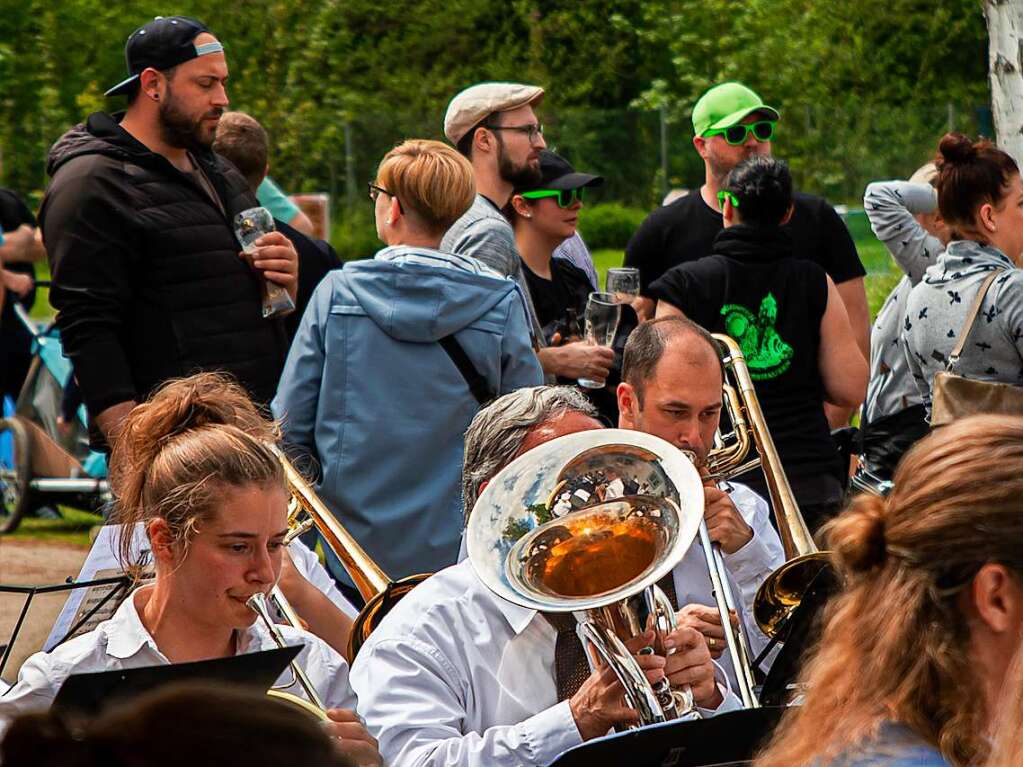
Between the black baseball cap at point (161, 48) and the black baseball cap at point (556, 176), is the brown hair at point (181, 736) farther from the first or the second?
the black baseball cap at point (556, 176)

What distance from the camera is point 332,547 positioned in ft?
11.8

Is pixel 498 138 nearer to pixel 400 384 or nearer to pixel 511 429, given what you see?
pixel 400 384

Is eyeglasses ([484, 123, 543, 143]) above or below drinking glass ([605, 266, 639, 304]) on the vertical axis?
above

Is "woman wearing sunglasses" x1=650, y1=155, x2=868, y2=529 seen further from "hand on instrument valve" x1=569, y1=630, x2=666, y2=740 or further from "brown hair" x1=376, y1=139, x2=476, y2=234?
"hand on instrument valve" x1=569, y1=630, x2=666, y2=740

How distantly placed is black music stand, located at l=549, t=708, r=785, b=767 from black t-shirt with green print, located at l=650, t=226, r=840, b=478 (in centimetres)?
239

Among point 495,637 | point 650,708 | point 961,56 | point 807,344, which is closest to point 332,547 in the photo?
point 495,637

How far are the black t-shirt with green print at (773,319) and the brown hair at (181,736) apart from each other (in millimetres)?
3521

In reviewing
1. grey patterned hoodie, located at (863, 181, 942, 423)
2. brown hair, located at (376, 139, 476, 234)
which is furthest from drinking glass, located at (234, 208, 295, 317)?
grey patterned hoodie, located at (863, 181, 942, 423)

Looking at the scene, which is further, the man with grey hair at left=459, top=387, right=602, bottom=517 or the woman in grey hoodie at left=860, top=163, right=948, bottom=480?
the woman in grey hoodie at left=860, top=163, right=948, bottom=480

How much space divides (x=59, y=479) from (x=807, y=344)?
411cm

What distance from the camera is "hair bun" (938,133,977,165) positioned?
4.62 metres

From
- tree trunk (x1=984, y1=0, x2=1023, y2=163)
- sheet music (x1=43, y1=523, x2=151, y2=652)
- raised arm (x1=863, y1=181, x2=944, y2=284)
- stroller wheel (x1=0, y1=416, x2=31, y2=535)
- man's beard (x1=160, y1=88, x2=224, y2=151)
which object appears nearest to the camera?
sheet music (x1=43, y1=523, x2=151, y2=652)

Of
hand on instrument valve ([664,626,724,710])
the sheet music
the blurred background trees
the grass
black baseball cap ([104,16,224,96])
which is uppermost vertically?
black baseball cap ([104,16,224,96])

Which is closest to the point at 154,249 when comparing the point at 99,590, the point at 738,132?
the point at 99,590
